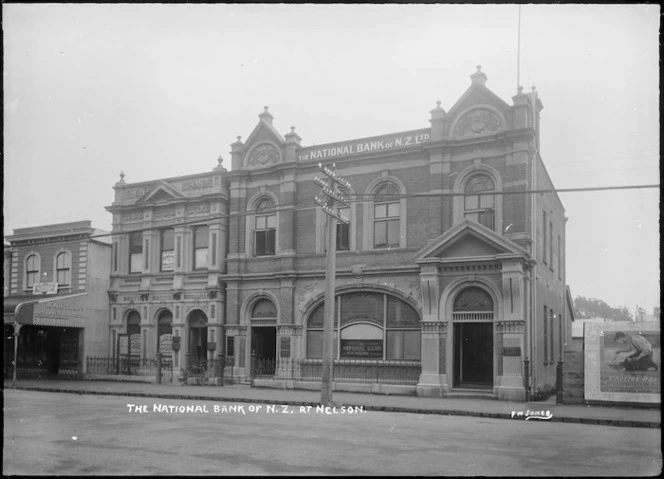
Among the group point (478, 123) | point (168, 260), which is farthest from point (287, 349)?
point (478, 123)

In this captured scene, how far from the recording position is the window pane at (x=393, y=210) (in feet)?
80.0

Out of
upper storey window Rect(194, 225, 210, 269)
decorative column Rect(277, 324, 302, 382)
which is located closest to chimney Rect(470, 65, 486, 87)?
decorative column Rect(277, 324, 302, 382)

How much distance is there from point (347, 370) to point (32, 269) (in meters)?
16.1

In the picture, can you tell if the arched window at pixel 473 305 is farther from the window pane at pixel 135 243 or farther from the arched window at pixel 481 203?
the window pane at pixel 135 243

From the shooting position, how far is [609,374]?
1914 centimetres

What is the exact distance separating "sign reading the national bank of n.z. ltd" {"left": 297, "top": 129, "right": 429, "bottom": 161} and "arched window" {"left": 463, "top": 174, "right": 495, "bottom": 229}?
2313 mm

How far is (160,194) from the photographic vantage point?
95.3ft

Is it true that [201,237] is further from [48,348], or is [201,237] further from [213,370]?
[48,348]

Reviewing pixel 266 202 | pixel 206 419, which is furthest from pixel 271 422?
pixel 266 202

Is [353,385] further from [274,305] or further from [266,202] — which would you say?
[266,202]

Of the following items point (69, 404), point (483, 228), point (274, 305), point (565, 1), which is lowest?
point (69, 404)

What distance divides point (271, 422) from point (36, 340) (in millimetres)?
19714

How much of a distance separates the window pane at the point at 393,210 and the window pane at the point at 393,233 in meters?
0.25

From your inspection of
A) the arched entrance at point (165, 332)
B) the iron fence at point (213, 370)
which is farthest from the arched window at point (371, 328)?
the arched entrance at point (165, 332)
